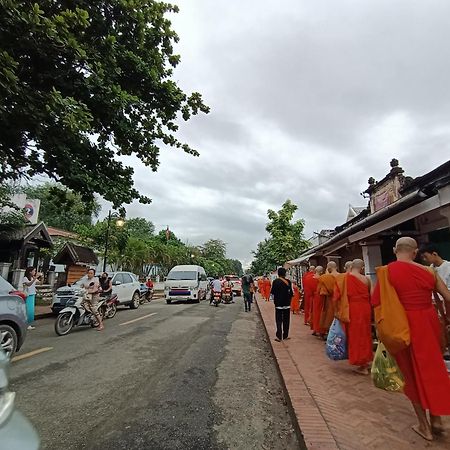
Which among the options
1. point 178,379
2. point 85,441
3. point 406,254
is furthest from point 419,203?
point 85,441

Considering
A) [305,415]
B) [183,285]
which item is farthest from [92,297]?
[183,285]

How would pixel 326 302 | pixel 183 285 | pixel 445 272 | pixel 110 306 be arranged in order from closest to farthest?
pixel 445 272 < pixel 326 302 < pixel 110 306 < pixel 183 285

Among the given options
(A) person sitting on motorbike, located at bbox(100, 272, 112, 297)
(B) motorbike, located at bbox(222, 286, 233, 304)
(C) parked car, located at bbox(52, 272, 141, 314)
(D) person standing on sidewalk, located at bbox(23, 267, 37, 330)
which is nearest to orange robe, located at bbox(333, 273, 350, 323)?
(A) person sitting on motorbike, located at bbox(100, 272, 112, 297)

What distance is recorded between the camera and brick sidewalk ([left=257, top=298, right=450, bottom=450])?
2732 mm

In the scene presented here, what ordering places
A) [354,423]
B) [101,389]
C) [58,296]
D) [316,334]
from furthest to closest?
1. [58,296]
2. [316,334]
3. [101,389]
4. [354,423]

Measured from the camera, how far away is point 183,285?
1827 cm

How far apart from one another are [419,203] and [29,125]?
770cm

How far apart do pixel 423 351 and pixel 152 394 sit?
10.6ft

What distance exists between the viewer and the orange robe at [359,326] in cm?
468

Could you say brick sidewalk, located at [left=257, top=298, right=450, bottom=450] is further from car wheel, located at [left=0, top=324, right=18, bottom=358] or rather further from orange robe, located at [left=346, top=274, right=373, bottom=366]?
car wheel, located at [left=0, top=324, right=18, bottom=358]

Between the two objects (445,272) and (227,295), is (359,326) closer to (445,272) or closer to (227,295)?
(445,272)

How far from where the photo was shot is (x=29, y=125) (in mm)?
6598

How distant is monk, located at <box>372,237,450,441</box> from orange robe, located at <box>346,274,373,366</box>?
1.64 meters

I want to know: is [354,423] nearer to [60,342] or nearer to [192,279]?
[60,342]
